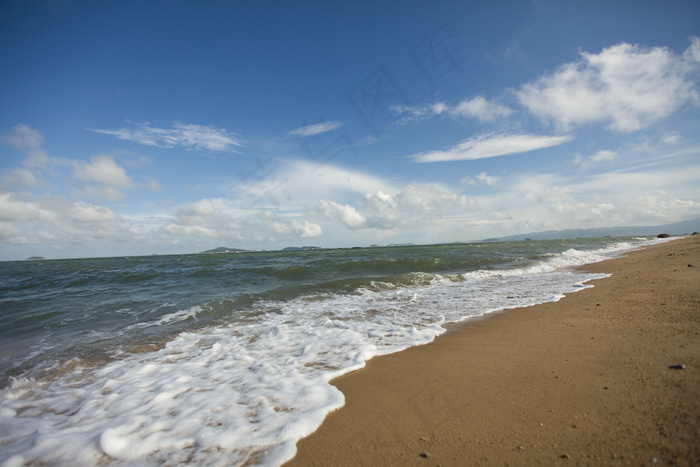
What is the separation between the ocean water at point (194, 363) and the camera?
2578 millimetres

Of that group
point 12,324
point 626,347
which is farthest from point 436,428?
point 12,324

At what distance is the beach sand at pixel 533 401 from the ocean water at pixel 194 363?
440mm

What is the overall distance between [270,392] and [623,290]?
8.39 meters

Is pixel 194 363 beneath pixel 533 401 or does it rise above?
beneath

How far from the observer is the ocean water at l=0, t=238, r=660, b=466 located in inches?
102

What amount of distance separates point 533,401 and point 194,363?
460 centimetres

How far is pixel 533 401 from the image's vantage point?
2549 millimetres

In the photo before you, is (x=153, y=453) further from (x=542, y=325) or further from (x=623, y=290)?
(x=623, y=290)

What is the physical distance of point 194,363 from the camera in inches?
180

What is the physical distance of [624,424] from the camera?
204 centimetres

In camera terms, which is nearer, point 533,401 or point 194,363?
point 533,401

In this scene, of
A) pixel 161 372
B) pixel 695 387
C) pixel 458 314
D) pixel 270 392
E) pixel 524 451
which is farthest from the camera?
pixel 458 314

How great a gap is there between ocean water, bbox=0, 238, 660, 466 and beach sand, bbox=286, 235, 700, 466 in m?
0.44

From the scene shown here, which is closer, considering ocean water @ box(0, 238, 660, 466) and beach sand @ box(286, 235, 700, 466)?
beach sand @ box(286, 235, 700, 466)
